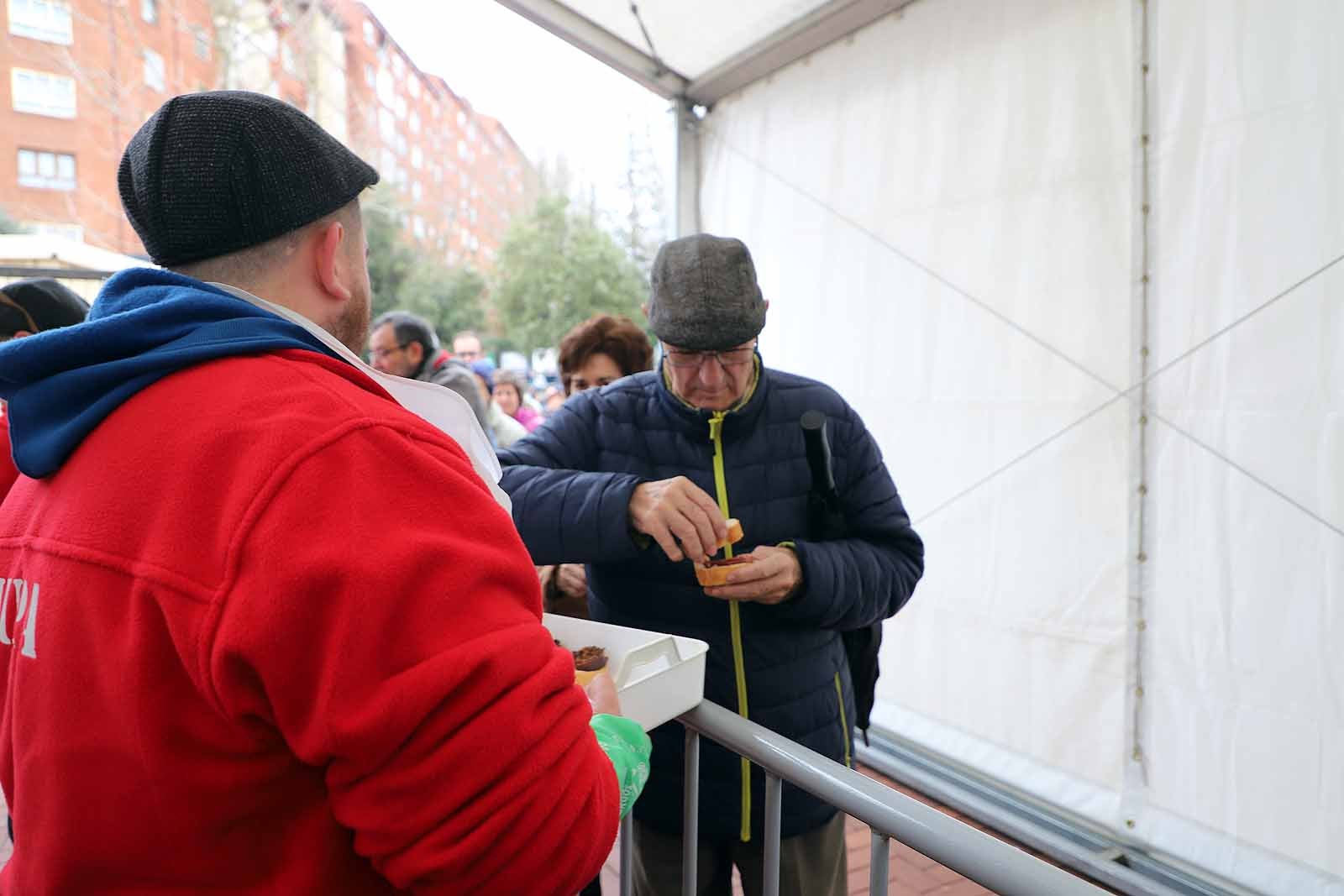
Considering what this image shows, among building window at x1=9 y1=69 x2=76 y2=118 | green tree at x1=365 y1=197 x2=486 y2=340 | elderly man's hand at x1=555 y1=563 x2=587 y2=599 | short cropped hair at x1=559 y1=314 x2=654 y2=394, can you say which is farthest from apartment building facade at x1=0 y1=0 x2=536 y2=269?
elderly man's hand at x1=555 y1=563 x2=587 y2=599

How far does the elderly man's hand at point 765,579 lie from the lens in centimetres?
149

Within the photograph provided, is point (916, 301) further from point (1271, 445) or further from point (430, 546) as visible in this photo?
point (430, 546)

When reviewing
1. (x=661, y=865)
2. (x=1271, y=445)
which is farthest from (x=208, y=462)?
(x=1271, y=445)

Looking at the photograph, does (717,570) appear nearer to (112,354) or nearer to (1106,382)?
(112,354)

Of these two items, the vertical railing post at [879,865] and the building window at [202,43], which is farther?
the building window at [202,43]

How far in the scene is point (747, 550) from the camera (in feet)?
5.55

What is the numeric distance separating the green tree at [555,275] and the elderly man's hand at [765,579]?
56.5 ft

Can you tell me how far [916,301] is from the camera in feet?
10.4

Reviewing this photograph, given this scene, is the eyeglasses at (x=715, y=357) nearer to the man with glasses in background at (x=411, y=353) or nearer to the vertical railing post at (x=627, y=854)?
the vertical railing post at (x=627, y=854)

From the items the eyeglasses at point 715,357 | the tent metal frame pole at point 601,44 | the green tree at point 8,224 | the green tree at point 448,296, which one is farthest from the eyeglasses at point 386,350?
the green tree at point 448,296

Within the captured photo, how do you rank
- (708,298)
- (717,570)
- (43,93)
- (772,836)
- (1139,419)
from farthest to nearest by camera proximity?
(43,93) < (1139,419) < (708,298) < (717,570) < (772,836)

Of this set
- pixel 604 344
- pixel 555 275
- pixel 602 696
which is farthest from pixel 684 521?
pixel 555 275

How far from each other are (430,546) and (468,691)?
12 cm

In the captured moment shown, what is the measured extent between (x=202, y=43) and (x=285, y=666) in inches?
592
